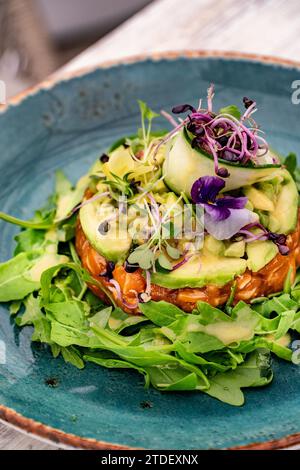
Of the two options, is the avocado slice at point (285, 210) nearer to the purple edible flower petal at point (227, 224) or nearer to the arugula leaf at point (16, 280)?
the purple edible flower petal at point (227, 224)

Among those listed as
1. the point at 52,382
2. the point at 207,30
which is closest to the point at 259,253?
the point at 52,382

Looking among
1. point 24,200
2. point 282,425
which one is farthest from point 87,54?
point 282,425

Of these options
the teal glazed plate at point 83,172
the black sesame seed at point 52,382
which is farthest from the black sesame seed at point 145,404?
the black sesame seed at point 52,382

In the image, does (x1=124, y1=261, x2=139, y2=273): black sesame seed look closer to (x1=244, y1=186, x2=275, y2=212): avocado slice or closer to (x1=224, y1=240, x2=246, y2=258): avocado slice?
(x1=224, y1=240, x2=246, y2=258): avocado slice

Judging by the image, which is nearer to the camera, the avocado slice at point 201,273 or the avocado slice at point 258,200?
the avocado slice at point 201,273

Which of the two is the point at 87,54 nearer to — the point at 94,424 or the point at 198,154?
the point at 198,154

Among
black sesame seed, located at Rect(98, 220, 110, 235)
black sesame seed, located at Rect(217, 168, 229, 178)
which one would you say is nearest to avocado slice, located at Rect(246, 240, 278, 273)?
Result: black sesame seed, located at Rect(217, 168, 229, 178)
